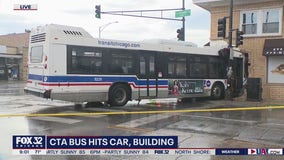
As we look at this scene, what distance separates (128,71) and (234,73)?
24.6ft

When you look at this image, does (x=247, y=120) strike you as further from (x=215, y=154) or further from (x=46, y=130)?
(x=46, y=130)

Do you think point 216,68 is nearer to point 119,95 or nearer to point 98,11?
point 119,95

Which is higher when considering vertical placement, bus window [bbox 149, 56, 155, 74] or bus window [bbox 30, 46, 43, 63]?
bus window [bbox 30, 46, 43, 63]

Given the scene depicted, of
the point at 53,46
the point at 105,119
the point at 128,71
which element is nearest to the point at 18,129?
the point at 105,119

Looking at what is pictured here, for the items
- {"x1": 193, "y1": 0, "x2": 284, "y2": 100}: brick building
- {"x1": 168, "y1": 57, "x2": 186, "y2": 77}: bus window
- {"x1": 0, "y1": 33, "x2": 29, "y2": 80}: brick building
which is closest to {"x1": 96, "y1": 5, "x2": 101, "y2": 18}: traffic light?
{"x1": 193, "y1": 0, "x2": 284, "y2": 100}: brick building

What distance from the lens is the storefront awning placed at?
20.5 metres

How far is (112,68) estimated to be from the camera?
586 inches

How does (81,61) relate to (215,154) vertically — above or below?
above

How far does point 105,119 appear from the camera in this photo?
11.3m

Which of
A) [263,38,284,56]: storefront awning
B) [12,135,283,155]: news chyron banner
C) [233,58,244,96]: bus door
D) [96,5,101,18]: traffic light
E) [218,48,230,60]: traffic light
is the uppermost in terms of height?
[96,5,101,18]: traffic light

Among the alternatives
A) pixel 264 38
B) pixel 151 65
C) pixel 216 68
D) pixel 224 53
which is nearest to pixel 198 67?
pixel 216 68

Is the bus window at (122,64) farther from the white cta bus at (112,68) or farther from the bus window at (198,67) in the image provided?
the bus window at (198,67)

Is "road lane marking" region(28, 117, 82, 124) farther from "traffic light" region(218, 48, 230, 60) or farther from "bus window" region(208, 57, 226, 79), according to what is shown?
"traffic light" region(218, 48, 230, 60)

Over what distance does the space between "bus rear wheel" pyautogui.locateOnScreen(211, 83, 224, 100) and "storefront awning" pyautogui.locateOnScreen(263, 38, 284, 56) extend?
3843mm
